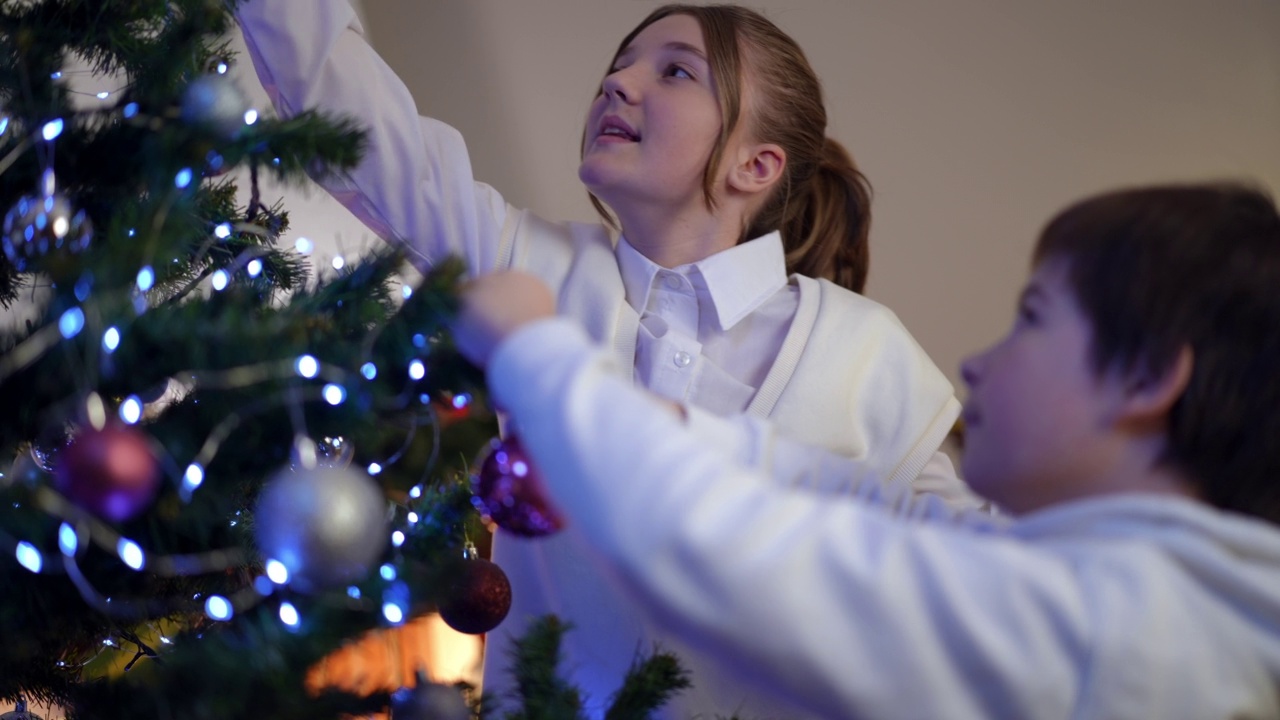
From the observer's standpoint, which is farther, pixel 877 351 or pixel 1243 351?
pixel 877 351

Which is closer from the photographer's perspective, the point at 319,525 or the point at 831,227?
the point at 319,525

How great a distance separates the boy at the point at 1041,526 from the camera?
470mm

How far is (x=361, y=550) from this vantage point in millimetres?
467

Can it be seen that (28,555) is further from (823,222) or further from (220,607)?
(823,222)

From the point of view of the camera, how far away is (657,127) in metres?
1.09

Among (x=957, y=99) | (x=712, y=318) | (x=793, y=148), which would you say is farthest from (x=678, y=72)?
(x=957, y=99)

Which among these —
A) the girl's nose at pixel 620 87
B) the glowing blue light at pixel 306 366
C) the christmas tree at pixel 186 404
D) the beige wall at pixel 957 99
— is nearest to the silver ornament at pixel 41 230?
the christmas tree at pixel 186 404

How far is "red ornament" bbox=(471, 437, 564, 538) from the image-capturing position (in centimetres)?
59

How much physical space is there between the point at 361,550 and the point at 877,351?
0.67 metres

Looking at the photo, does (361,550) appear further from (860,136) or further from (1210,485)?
(860,136)

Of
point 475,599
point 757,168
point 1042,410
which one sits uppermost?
point 1042,410

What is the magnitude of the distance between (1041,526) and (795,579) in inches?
7.4

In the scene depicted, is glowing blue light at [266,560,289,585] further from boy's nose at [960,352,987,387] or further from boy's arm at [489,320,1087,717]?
boy's nose at [960,352,987,387]

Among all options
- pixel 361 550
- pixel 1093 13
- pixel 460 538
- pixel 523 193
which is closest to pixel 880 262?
pixel 1093 13
